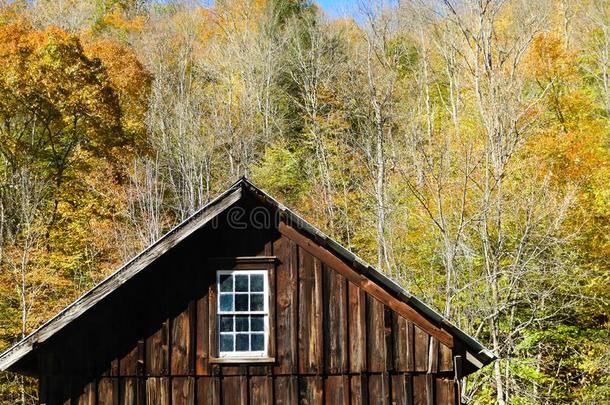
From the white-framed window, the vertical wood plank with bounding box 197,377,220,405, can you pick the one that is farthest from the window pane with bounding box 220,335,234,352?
the vertical wood plank with bounding box 197,377,220,405

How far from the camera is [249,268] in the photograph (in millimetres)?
11195

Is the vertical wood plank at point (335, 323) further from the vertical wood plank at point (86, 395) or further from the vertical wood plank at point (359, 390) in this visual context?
the vertical wood plank at point (86, 395)

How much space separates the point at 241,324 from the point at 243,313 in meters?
0.19

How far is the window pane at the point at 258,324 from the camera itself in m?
11.1

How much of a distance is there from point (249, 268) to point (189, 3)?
49.1 metres

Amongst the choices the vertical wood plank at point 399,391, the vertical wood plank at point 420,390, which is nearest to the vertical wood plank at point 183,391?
the vertical wood plank at point 399,391

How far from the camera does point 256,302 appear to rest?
1113cm

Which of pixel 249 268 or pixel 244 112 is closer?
pixel 249 268

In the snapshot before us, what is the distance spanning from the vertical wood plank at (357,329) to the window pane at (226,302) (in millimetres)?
1800

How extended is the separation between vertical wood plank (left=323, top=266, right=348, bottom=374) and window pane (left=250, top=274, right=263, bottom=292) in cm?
99

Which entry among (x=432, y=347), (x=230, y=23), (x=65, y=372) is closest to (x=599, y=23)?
(x=230, y=23)

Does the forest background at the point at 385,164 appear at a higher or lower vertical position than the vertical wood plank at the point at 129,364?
higher

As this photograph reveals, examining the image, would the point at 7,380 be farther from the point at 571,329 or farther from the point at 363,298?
the point at 571,329

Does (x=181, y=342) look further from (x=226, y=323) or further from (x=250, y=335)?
(x=250, y=335)
